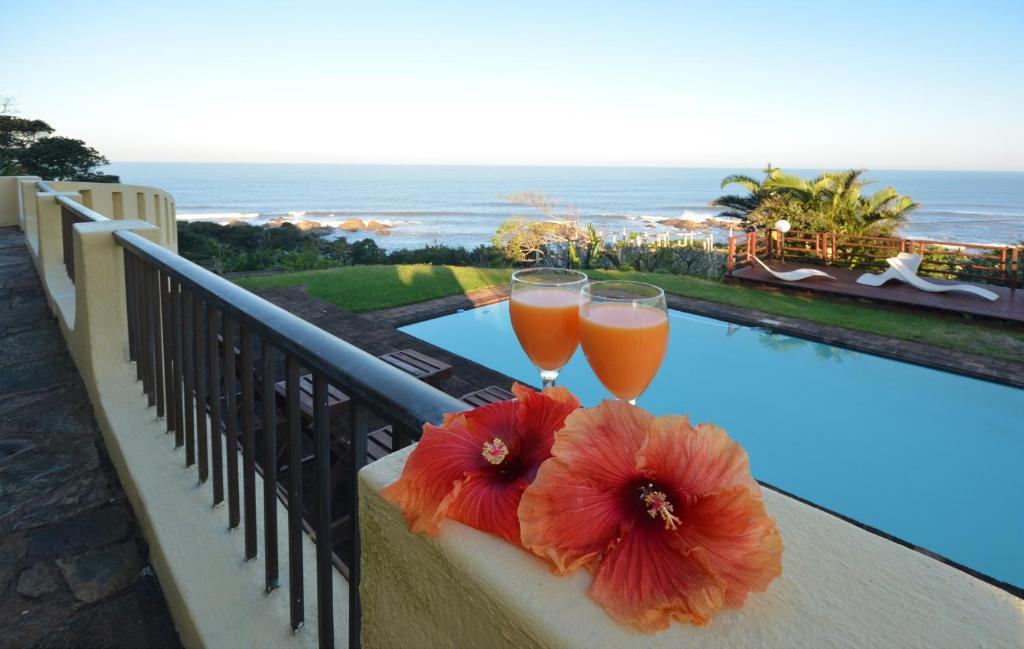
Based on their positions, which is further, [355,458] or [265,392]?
[265,392]

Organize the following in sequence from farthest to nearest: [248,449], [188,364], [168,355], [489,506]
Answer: [168,355]
[188,364]
[248,449]
[489,506]

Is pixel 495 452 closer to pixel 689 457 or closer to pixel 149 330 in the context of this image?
pixel 689 457

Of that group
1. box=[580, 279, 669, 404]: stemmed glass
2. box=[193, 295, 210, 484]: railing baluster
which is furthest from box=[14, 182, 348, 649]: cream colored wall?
box=[580, 279, 669, 404]: stemmed glass

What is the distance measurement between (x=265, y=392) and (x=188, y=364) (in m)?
0.73

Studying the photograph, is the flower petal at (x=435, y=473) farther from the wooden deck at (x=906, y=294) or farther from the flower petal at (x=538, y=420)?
the wooden deck at (x=906, y=294)

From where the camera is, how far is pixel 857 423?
735cm

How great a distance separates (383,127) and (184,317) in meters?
64.8

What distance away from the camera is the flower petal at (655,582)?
0.43 m

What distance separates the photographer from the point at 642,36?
38.4 m

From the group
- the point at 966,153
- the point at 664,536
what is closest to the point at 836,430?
the point at 664,536

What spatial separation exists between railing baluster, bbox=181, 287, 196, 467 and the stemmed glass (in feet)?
3.92

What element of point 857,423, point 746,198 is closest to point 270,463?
point 857,423

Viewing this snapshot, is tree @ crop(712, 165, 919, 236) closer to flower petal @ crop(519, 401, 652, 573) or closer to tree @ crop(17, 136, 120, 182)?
flower petal @ crop(519, 401, 652, 573)

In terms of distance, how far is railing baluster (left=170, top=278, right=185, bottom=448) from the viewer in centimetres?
180
